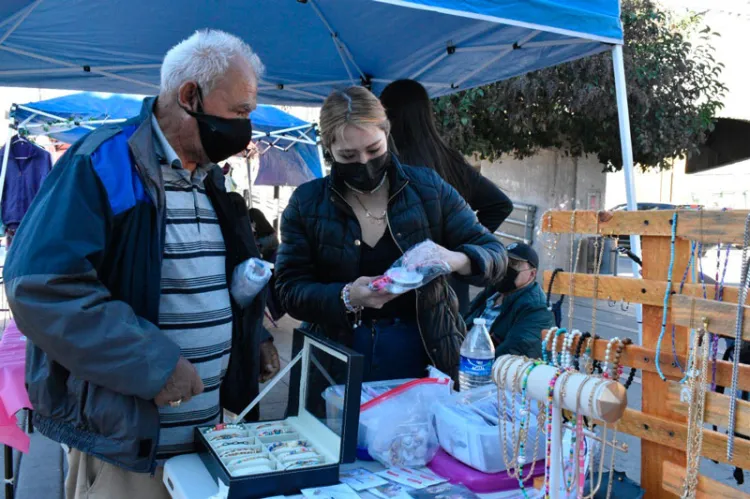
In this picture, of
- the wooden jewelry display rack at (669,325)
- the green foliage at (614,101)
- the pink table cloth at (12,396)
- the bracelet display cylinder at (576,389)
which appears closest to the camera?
the bracelet display cylinder at (576,389)

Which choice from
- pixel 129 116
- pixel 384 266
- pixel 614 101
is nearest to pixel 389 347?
pixel 384 266

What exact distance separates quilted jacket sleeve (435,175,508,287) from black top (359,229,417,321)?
212 mm

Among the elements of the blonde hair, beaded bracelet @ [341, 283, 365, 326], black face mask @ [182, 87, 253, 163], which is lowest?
beaded bracelet @ [341, 283, 365, 326]

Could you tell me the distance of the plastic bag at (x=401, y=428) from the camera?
1.53 meters

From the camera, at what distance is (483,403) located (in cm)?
161

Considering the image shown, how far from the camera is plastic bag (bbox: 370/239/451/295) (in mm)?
1674

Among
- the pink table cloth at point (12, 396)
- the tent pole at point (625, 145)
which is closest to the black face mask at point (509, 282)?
the tent pole at point (625, 145)

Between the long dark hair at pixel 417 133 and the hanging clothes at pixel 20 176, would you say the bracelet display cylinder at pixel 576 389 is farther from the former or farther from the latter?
the hanging clothes at pixel 20 176

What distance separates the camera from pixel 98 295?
138cm

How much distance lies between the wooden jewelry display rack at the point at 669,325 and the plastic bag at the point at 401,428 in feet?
1.51

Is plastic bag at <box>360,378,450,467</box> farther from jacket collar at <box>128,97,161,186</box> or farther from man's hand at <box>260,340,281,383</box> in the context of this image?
jacket collar at <box>128,97,161,186</box>

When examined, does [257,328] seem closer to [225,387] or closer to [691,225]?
[225,387]

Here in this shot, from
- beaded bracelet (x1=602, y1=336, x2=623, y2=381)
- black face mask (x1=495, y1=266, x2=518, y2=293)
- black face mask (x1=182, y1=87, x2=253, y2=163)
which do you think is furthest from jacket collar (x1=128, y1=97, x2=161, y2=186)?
black face mask (x1=495, y1=266, x2=518, y2=293)

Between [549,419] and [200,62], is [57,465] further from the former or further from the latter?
[549,419]
